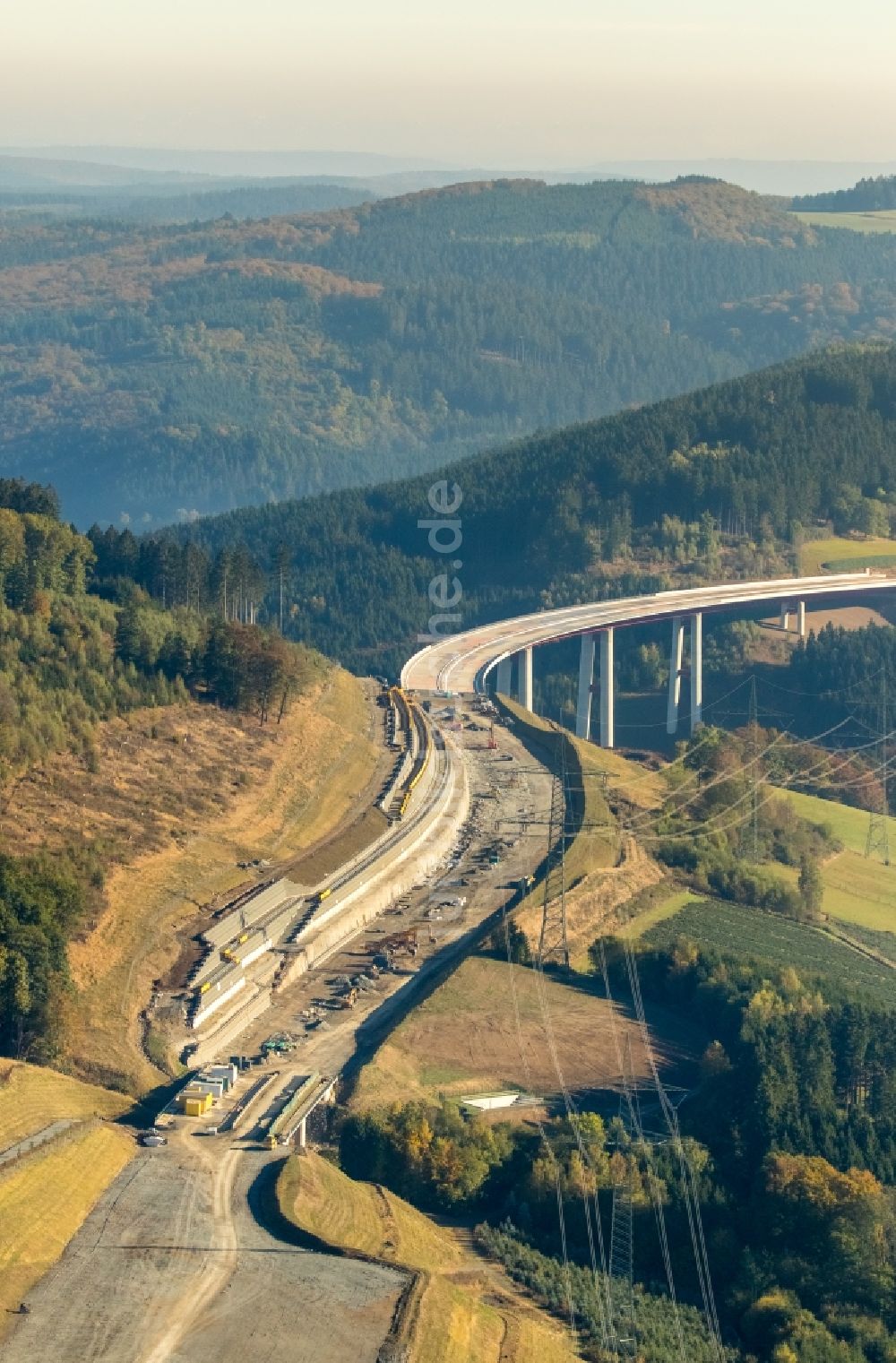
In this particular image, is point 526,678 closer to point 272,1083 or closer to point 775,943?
point 775,943

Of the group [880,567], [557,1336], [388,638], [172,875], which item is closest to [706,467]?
[880,567]

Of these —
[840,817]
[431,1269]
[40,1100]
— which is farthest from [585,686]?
Result: [431,1269]

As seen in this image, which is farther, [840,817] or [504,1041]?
[840,817]

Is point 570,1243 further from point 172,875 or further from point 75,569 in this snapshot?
point 75,569

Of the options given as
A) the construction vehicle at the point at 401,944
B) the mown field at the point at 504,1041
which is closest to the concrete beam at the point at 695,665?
the construction vehicle at the point at 401,944

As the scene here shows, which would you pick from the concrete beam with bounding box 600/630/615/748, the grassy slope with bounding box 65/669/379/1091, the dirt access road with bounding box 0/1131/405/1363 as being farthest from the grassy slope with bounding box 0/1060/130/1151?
the concrete beam with bounding box 600/630/615/748

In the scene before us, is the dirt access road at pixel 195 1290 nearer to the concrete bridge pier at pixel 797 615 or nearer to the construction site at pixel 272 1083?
the construction site at pixel 272 1083
